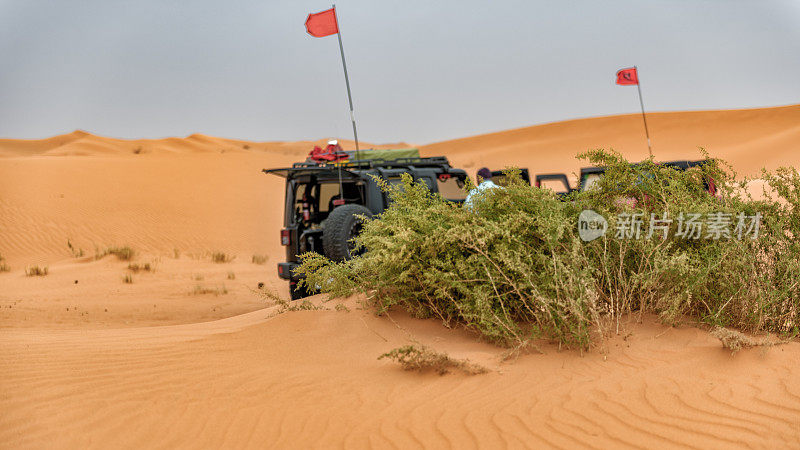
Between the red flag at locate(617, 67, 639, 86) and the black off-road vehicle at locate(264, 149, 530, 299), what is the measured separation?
13581 mm

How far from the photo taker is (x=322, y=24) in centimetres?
1126

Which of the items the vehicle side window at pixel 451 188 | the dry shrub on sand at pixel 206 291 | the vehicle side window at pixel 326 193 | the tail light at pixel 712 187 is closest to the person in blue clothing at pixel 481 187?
the vehicle side window at pixel 451 188

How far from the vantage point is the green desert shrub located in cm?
477

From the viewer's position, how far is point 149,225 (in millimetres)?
20422

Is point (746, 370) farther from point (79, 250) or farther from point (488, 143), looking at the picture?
point (488, 143)

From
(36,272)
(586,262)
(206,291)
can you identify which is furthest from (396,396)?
(36,272)

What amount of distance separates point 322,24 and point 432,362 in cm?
858

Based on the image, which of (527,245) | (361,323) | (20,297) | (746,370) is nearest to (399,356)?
(361,323)

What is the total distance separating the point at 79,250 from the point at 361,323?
1483cm

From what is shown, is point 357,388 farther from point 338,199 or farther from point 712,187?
point 338,199

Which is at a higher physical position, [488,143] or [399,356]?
[488,143]

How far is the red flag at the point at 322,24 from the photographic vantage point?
36.6 ft

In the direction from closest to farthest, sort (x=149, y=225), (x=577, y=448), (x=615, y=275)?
1. (x=577, y=448)
2. (x=615, y=275)
3. (x=149, y=225)

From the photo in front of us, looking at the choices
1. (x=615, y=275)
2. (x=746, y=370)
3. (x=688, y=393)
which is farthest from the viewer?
(x=615, y=275)
